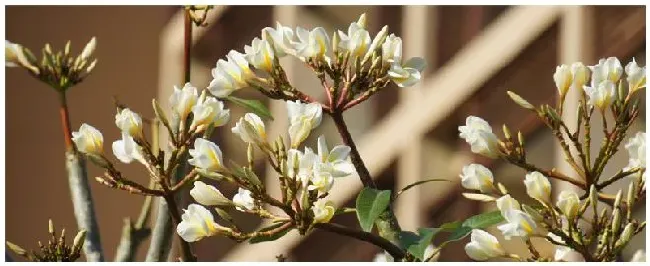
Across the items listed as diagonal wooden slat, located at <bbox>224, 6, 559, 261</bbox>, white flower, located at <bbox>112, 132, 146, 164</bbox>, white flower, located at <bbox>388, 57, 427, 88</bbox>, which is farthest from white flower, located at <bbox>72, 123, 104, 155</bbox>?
diagonal wooden slat, located at <bbox>224, 6, 559, 261</bbox>

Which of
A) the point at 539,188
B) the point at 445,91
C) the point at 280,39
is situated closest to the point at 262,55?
the point at 280,39

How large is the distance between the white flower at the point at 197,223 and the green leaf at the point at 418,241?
0.07m

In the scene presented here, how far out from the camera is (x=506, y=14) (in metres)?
1.34

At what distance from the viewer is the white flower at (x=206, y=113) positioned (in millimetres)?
387

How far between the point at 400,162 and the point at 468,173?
1023 millimetres

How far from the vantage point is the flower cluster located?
0.36 meters

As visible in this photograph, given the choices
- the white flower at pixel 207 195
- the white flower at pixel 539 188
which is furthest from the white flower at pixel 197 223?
the white flower at pixel 539 188

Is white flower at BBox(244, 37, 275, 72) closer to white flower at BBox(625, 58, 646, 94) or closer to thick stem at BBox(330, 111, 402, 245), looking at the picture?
thick stem at BBox(330, 111, 402, 245)

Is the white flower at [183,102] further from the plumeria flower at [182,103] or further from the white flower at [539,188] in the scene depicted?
the white flower at [539,188]

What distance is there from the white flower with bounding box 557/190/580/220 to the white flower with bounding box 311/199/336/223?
0.26 feet

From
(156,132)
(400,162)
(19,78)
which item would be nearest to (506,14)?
(400,162)

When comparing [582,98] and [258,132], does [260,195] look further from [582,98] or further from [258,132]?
[582,98]

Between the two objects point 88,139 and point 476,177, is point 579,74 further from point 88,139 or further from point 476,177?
point 88,139

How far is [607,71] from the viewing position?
0.38m
